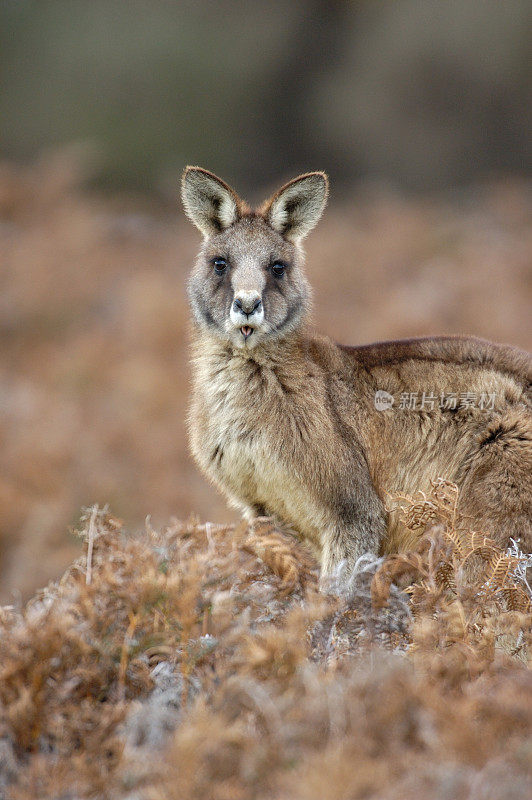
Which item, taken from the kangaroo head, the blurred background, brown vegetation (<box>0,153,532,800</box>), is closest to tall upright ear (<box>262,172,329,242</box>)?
the kangaroo head

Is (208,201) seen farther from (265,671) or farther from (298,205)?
(265,671)

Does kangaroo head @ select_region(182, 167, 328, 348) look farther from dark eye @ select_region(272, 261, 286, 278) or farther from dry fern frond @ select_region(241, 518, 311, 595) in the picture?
dry fern frond @ select_region(241, 518, 311, 595)

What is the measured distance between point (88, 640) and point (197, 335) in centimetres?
279

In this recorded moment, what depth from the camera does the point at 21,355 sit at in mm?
12281

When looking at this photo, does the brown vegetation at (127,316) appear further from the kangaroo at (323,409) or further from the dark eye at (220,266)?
the dark eye at (220,266)

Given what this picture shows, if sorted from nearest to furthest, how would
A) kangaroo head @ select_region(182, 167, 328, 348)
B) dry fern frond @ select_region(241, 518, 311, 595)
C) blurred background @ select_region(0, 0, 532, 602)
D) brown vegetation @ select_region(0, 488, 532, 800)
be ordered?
brown vegetation @ select_region(0, 488, 532, 800) < dry fern frond @ select_region(241, 518, 311, 595) < kangaroo head @ select_region(182, 167, 328, 348) < blurred background @ select_region(0, 0, 532, 602)

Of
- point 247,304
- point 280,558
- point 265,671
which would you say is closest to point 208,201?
point 247,304

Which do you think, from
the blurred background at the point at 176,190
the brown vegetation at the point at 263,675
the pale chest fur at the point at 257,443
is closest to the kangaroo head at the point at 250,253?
the pale chest fur at the point at 257,443

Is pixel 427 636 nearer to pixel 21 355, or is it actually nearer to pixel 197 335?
pixel 197 335

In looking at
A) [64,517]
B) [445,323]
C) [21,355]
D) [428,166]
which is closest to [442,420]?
[64,517]

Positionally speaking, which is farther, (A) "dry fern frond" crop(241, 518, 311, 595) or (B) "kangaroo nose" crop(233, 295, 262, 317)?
(B) "kangaroo nose" crop(233, 295, 262, 317)

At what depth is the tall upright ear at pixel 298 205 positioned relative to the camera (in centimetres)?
573

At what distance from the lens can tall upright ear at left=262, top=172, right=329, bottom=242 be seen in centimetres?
573

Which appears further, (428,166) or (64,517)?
(428,166)
